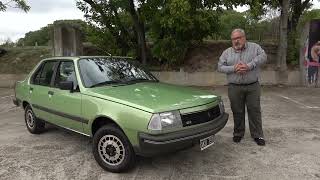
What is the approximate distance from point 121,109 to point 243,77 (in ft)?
7.04

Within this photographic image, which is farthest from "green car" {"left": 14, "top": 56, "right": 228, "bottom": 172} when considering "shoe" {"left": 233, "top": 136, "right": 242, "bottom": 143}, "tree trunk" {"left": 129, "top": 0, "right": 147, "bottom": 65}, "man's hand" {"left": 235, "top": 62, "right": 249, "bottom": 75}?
"tree trunk" {"left": 129, "top": 0, "right": 147, "bottom": 65}

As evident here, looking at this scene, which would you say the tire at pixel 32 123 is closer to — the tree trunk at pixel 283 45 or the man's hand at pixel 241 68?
the man's hand at pixel 241 68

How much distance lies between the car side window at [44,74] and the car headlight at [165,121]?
8.46 feet

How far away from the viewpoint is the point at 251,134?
6.32 m

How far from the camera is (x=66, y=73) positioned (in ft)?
19.6

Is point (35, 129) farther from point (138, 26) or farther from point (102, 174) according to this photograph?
point (138, 26)

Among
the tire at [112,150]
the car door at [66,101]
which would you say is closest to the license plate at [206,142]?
the tire at [112,150]

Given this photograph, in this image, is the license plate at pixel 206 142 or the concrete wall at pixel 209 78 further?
the concrete wall at pixel 209 78

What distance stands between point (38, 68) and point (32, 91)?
1.45 ft

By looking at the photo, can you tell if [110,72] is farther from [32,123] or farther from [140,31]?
[140,31]

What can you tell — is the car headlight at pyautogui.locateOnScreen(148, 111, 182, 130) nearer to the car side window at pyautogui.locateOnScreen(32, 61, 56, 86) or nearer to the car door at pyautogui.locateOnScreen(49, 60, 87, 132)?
the car door at pyautogui.locateOnScreen(49, 60, 87, 132)

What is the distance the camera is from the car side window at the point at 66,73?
5724 mm

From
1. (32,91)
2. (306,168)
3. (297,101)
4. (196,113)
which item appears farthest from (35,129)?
(297,101)

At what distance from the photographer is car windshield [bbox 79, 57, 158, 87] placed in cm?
560
